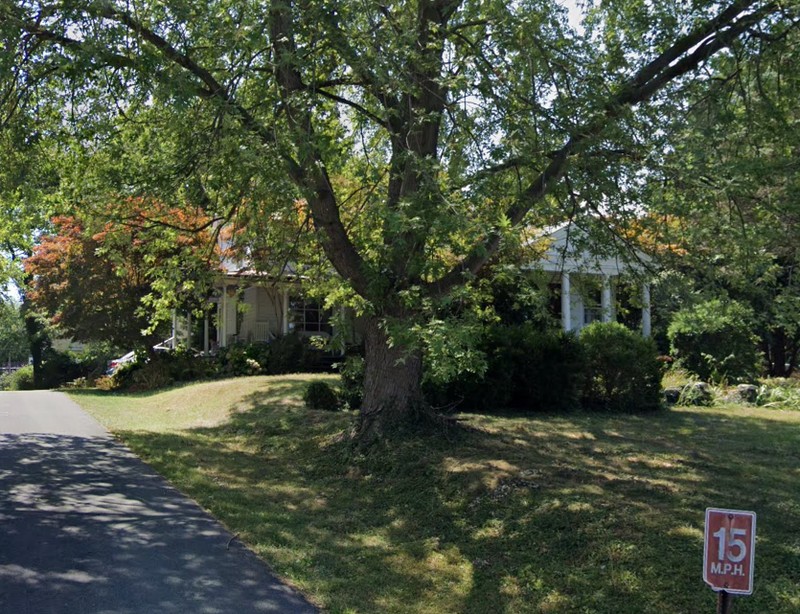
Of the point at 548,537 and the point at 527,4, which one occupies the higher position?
the point at 527,4

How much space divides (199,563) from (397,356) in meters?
4.56

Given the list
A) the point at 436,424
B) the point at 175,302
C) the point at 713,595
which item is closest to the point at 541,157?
the point at 436,424

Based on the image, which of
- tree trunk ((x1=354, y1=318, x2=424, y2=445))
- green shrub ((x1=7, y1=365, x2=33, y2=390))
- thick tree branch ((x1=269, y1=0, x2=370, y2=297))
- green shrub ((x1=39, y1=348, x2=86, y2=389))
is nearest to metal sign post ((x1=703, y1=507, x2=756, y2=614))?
thick tree branch ((x1=269, y1=0, x2=370, y2=297))

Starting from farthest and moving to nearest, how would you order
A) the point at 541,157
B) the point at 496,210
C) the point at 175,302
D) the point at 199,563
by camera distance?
the point at 175,302, the point at 541,157, the point at 496,210, the point at 199,563

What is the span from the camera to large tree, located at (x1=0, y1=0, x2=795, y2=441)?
28.4 feet

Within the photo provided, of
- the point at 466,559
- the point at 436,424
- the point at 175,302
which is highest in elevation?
the point at 175,302

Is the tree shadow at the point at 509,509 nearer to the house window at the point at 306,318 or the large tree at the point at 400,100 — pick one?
the large tree at the point at 400,100

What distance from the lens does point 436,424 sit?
10523mm

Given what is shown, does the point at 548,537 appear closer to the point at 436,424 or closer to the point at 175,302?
the point at 436,424

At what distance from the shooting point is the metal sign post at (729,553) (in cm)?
366

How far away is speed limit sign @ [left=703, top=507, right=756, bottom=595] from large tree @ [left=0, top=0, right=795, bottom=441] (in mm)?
4316

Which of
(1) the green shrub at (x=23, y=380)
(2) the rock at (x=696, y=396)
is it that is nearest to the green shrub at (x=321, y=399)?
(2) the rock at (x=696, y=396)

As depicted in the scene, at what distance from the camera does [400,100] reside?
9.73 m

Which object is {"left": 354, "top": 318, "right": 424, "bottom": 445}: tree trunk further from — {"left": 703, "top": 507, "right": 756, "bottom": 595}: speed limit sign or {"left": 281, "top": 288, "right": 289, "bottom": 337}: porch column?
{"left": 281, "top": 288, "right": 289, "bottom": 337}: porch column
